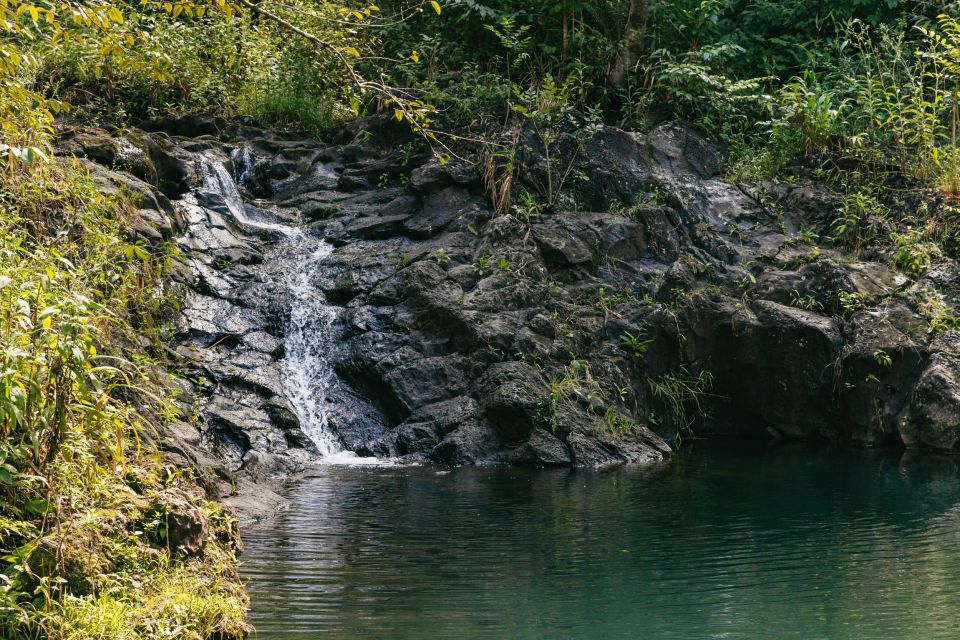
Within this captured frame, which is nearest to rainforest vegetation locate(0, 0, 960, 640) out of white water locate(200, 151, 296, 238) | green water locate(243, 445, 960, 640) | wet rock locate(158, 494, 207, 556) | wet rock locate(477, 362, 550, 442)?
wet rock locate(158, 494, 207, 556)

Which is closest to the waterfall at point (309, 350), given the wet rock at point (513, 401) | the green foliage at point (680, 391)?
the wet rock at point (513, 401)

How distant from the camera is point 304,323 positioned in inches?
459

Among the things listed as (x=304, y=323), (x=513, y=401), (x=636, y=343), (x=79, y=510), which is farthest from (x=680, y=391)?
(x=79, y=510)

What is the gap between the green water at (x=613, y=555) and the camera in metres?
5.02

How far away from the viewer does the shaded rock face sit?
10.4m

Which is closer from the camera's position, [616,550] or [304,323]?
[616,550]

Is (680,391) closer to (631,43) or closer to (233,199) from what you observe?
(631,43)

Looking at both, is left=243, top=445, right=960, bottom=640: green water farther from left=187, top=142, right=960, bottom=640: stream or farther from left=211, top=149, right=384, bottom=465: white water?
left=211, top=149, right=384, bottom=465: white water

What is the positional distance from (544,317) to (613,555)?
5.05 meters

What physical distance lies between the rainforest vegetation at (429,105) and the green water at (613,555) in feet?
2.29

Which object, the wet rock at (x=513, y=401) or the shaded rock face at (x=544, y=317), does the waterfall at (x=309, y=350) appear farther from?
the wet rock at (x=513, y=401)

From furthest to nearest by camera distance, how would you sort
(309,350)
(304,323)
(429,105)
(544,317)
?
(304,323)
(309,350)
(544,317)
(429,105)

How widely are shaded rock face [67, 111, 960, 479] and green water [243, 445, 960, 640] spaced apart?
0.97m

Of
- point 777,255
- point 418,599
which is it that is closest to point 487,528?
point 418,599
